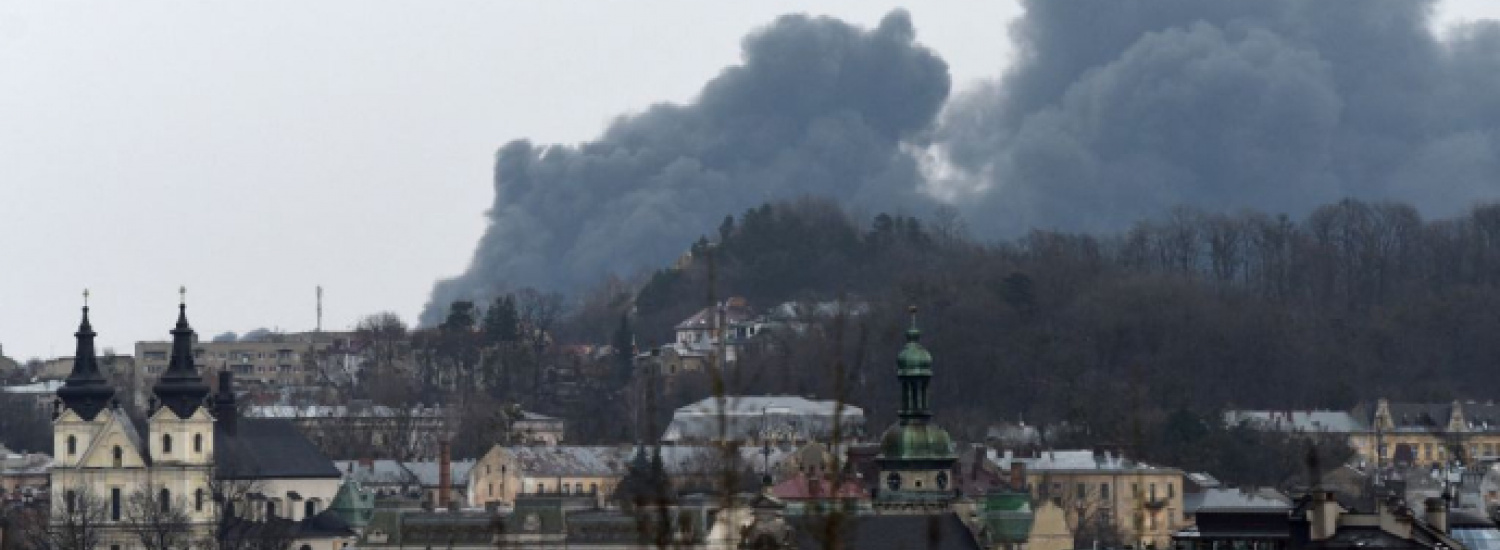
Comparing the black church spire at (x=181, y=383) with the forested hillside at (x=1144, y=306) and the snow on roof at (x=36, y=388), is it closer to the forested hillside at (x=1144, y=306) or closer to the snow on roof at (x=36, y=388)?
the forested hillside at (x=1144, y=306)

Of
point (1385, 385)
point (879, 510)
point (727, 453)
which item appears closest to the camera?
point (727, 453)

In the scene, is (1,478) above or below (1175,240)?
Result: below

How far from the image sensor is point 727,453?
27.3 metres

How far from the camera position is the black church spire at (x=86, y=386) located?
11319 centimetres

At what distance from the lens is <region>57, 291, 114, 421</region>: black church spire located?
113 m

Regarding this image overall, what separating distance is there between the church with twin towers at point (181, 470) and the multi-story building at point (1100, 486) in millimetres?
19430

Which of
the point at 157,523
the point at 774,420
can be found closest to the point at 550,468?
the point at 774,420

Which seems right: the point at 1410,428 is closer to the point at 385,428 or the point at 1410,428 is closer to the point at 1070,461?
the point at 1070,461

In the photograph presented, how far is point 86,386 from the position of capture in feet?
374

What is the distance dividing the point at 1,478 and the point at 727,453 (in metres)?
112

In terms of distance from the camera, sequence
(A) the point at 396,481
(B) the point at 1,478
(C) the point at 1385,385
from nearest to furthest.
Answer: (A) the point at 396,481
(B) the point at 1,478
(C) the point at 1385,385

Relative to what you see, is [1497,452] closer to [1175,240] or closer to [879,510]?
[1175,240]

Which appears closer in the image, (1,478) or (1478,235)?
(1,478)

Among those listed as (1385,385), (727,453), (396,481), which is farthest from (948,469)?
(1385,385)
